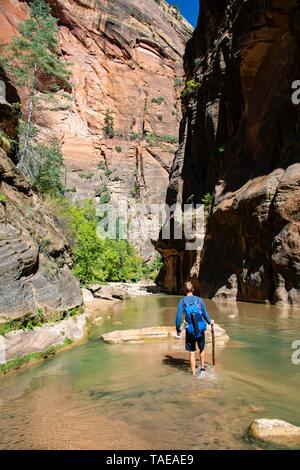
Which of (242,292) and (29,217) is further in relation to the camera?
(242,292)

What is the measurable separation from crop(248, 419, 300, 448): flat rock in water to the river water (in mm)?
137

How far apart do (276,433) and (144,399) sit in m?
2.26

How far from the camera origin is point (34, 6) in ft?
88.7

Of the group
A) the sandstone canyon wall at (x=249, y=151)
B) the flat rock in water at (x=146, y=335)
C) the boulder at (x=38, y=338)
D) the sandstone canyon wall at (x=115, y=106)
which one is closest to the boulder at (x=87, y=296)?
the sandstone canyon wall at (x=249, y=151)

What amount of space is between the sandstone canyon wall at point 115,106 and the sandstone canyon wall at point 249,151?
117ft

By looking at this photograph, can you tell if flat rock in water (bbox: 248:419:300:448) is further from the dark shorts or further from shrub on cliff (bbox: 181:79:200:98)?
shrub on cliff (bbox: 181:79:200:98)

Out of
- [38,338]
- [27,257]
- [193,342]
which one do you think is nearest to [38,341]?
[38,338]

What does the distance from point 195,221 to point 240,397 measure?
27.1m

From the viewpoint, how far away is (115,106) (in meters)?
75.3

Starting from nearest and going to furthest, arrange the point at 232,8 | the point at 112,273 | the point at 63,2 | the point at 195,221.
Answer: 1. the point at 232,8
2. the point at 195,221
3. the point at 112,273
4. the point at 63,2

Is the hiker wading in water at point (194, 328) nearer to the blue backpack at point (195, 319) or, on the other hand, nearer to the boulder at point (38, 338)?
the blue backpack at point (195, 319)

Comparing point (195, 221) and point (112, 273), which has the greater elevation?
point (195, 221)
